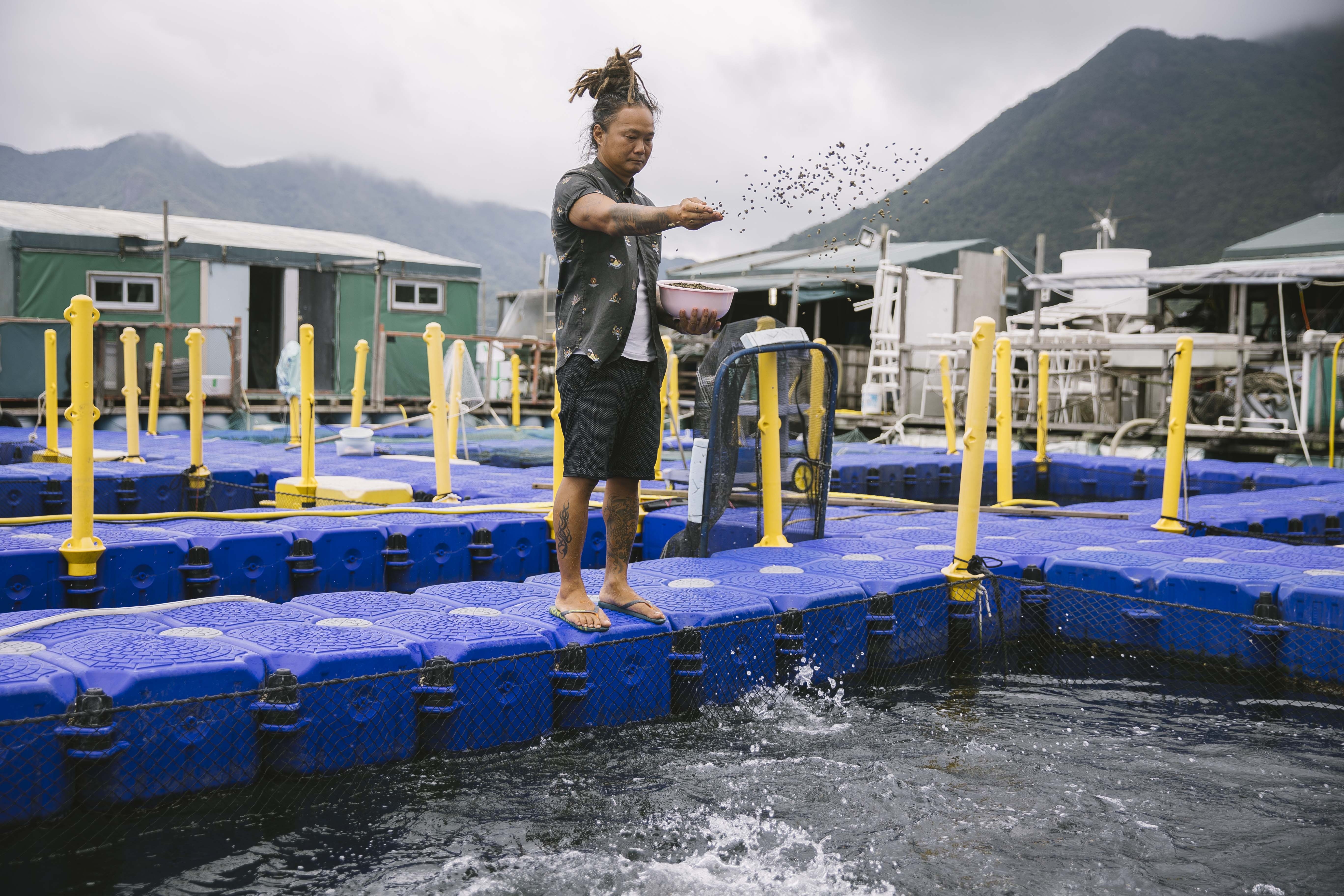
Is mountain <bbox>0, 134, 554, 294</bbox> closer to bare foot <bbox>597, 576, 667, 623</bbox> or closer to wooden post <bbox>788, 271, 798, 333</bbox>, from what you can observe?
wooden post <bbox>788, 271, 798, 333</bbox>

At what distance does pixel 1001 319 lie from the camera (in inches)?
961

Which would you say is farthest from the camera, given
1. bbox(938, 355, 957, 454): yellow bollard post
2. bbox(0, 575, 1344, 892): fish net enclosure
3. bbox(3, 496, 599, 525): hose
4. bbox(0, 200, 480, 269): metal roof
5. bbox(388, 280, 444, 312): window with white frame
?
bbox(388, 280, 444, 312): window with white frame

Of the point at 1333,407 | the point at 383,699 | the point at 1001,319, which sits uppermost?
the point at 1001,319

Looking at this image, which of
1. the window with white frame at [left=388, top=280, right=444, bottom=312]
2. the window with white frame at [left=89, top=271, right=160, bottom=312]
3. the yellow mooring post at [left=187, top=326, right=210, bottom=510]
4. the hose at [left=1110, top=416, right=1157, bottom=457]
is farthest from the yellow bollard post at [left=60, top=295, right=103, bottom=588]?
the window with white frame at [left=388, top=280, right=444, bottom=312]

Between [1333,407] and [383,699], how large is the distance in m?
13.6

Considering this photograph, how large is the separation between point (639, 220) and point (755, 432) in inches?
118

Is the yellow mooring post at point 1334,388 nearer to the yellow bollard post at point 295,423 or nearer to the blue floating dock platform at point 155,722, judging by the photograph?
the yellow bollard post at point 295,423

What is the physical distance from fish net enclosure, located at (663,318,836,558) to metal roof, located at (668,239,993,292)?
14.2m

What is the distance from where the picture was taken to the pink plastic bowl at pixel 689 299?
3.77 metres

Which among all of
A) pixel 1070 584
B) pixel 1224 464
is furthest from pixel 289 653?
pixel 1224 464

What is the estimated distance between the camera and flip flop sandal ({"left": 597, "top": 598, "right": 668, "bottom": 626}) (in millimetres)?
4168

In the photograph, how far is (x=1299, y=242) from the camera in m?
20.8

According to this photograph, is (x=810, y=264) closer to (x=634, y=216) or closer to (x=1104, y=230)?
(x=1104, y=230)

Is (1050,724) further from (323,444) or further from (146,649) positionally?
(323,444)
